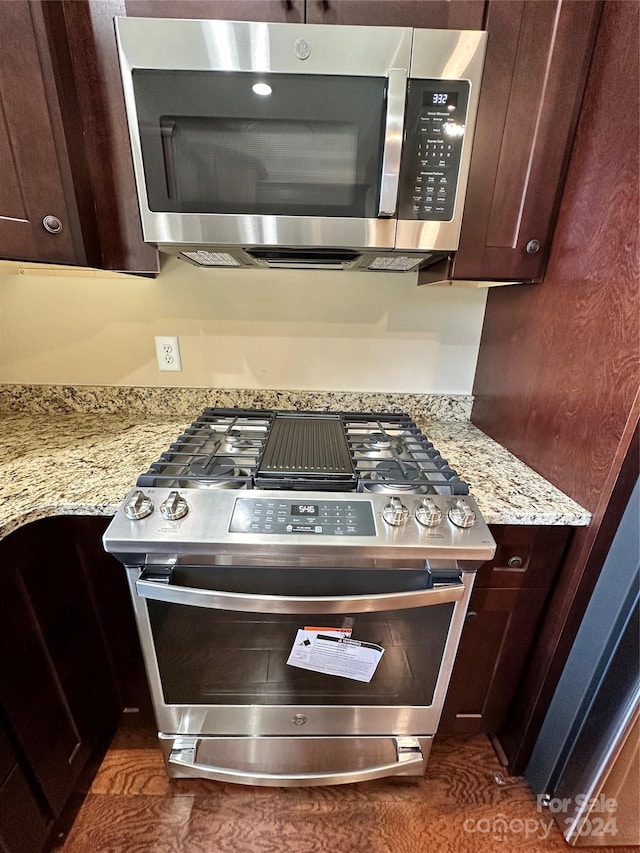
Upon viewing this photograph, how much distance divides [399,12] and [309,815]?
1982 mm

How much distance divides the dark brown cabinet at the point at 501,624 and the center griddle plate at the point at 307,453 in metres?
0.39

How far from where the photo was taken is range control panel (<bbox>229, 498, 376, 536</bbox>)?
0.78 meters

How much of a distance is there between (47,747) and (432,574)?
0.99 meters

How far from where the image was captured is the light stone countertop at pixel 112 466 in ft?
2.81

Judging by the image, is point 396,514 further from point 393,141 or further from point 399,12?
point 399,12

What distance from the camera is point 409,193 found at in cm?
86

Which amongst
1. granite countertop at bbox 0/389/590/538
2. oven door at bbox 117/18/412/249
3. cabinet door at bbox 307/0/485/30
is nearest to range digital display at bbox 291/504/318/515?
granite countertop at bbox 0/389/590/538

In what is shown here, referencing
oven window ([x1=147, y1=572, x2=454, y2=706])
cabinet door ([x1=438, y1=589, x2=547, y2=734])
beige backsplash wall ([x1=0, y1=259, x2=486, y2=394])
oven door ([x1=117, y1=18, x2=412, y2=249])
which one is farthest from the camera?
beige backsplash wall ([x1=0, y1=259, x2=486, y2=394])

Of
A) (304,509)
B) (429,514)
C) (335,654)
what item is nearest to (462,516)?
(429,514)

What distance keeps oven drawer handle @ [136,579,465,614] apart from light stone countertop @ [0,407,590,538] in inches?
8.1

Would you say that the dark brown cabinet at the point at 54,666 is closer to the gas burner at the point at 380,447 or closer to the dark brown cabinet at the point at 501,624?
the gas burner at the point at 380,447

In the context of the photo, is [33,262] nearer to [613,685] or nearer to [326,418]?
[326,418]

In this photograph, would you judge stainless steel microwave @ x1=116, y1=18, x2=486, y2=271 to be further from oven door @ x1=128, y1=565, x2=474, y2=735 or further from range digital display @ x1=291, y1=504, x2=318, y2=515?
oven door @ x1=128, y1=565, x2=474, y2=735

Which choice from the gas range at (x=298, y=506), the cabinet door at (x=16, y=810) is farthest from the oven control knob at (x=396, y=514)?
the cabinet door at (x=16, y=810)
